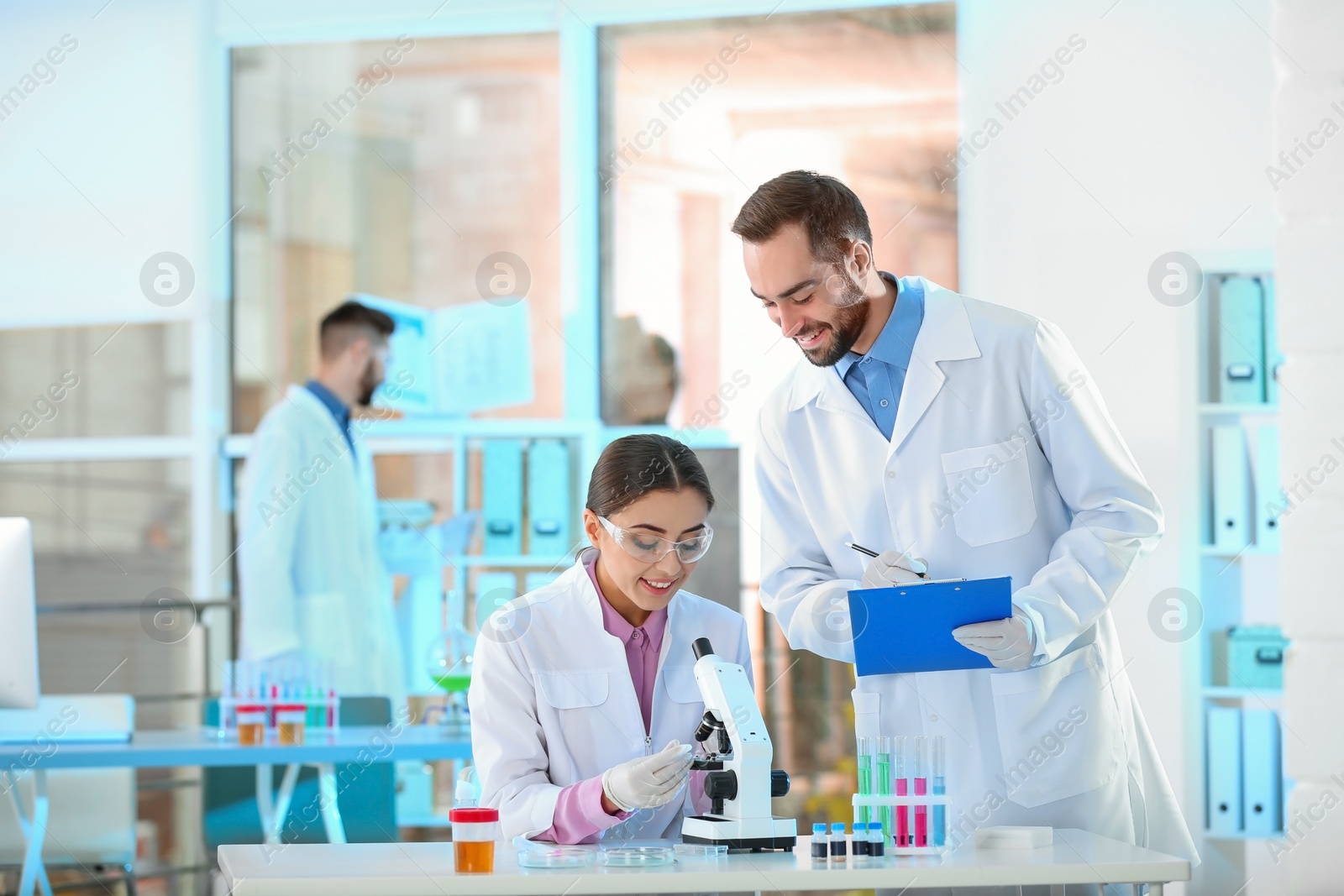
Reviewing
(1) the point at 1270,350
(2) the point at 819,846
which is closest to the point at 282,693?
(2) the point at 819,846

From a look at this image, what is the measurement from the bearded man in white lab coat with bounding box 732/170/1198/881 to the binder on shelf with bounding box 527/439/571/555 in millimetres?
2613

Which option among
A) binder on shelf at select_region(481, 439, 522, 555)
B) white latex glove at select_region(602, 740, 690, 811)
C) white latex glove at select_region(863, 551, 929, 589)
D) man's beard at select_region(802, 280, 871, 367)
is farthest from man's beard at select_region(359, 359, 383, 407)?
white latex glove at select_region(602, 740, 690, 811)

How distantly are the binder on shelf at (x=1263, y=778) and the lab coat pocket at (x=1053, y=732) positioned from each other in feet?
6.04

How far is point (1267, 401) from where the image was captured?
377 centimetres

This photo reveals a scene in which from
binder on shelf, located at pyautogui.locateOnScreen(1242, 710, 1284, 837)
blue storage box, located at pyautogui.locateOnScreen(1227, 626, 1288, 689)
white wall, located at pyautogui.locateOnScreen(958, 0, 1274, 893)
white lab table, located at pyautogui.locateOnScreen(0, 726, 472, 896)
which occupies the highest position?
white wall, located at pyautogui.locateOnScreen(958, 0, 1274, 893)

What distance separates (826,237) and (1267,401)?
217 centimetres

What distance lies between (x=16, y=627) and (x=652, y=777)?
6.19ft

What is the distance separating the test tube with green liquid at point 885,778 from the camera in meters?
1.84

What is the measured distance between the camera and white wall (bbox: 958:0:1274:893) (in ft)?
13.8

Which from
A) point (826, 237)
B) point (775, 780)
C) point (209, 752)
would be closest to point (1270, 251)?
point (826, 237)

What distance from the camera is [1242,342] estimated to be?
3.76 m

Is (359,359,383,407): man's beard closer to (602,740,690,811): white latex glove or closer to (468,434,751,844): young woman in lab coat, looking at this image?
(468,434,751,844): young woman in lab coat

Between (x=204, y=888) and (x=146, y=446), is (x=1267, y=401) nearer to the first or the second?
(x=204, y=888)

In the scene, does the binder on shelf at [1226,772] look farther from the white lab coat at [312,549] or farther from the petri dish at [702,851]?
the white lab coat at [312,549]
